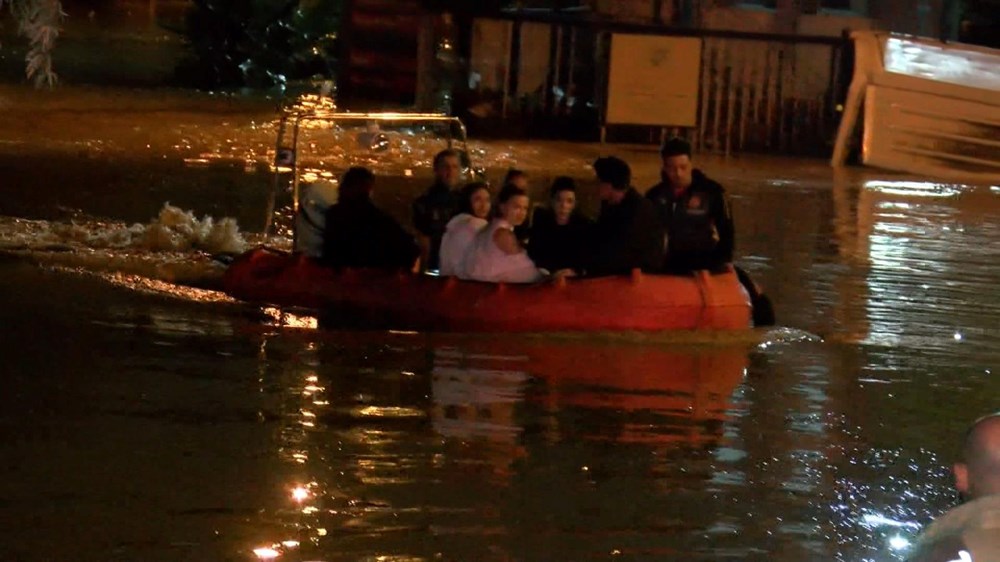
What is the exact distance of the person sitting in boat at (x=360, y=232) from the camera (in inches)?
463

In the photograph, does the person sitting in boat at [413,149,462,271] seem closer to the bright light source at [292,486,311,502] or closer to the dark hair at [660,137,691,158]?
the dark hair at [660,137,691,158]

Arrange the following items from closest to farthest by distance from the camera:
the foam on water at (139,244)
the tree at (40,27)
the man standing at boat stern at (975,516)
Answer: the man standing at boat stern at (975,516) < the foam on water at (139,244) < the tree at (40,27)

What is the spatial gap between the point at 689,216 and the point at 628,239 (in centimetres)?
56

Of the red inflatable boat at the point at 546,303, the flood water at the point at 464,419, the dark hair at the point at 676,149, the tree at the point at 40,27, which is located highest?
the tree at the point at 40,27

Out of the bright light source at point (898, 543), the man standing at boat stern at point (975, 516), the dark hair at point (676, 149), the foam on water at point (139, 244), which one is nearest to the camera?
the man standing at boat stern at point (975, 516)

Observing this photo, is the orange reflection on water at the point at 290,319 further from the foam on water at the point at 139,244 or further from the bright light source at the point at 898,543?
the bright light source at the point at 898,543

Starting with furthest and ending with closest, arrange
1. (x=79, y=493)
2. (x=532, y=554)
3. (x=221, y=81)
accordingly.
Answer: (x=221, y=81)
(x=79, y=493)
(x=532, y=554)

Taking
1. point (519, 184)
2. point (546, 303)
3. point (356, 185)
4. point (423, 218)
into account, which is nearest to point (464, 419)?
point (546, 303)

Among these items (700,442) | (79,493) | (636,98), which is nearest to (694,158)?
→ (636,98)

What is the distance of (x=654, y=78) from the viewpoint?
23.1 metres

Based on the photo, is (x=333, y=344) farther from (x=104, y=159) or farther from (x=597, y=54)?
(x=597, y=54)

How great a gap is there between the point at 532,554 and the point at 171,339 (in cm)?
438

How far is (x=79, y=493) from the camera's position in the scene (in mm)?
7270

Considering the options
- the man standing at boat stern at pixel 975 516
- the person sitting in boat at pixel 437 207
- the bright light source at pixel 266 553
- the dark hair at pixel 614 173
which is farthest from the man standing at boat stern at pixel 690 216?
the man standing at boat stern at pixel 975 516
